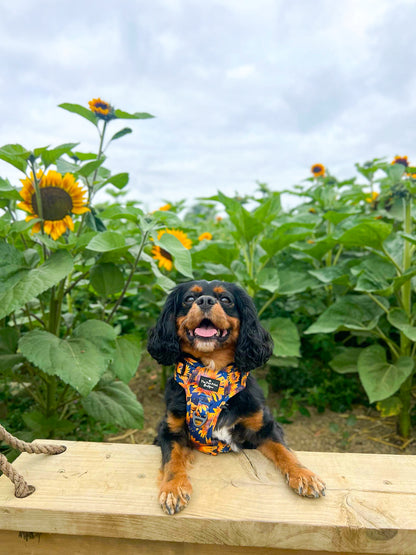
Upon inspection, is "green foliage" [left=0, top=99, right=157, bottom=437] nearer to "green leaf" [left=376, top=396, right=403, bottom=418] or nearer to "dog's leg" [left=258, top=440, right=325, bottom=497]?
"dog's leg" [left=258, top=440, right=325, bottom=497]

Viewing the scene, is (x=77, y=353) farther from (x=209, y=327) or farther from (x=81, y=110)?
(x=81, y=110)

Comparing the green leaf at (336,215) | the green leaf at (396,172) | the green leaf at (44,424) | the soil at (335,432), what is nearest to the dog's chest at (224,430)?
the green leaf at (44,424)

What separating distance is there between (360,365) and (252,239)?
1206mm

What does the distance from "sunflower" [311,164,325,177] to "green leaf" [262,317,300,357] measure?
2.77 meters

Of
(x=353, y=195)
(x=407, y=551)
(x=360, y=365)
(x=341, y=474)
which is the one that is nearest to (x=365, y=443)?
(x=360, y=365)

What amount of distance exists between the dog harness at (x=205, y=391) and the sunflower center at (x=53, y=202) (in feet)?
3.57

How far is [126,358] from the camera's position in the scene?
2.37 m

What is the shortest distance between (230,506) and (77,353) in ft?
3.21

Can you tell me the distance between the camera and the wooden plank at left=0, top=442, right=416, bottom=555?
1.46 meters

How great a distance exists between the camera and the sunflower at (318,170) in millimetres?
5371

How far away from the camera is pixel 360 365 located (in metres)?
2.95

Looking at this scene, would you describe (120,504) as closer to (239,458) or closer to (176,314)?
(239,458)

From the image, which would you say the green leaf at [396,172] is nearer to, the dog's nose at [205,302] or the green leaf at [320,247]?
the green leaf at [320,247]

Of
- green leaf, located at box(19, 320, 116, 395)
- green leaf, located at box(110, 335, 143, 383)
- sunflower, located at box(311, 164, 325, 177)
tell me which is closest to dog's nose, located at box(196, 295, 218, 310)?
green leaf, located at box(19, 320, 116, 395)
